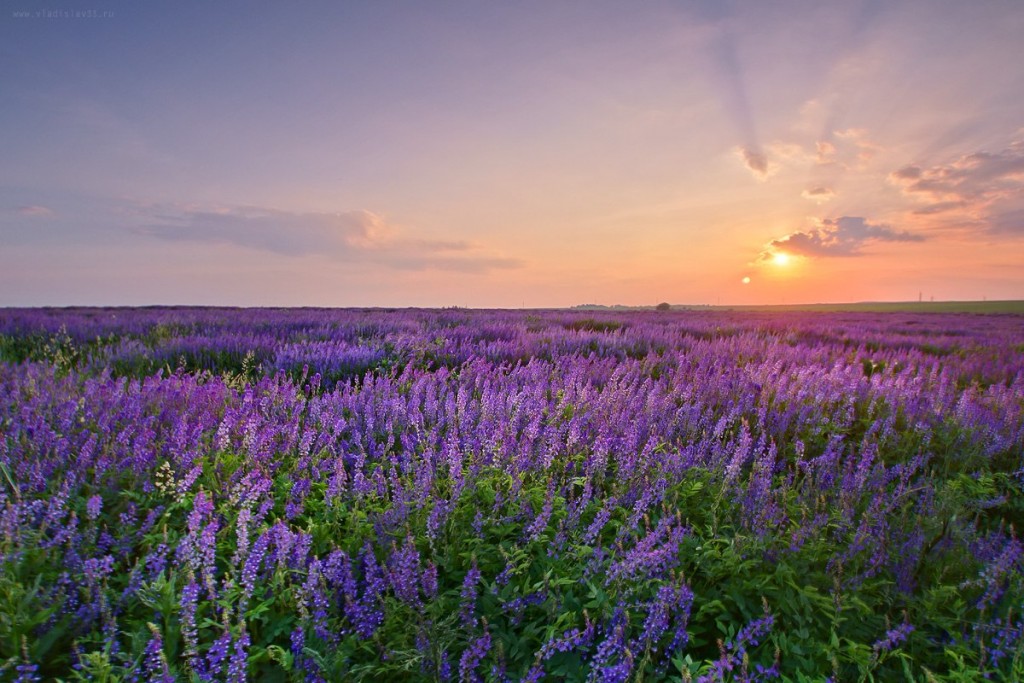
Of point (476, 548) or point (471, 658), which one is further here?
point (476, 548)

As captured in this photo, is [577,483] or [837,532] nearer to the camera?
[837,532]

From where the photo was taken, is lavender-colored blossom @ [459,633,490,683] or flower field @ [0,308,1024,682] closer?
lavender-colored blossom @ [459,633,490,683]

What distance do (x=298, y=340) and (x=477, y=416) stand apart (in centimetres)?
534

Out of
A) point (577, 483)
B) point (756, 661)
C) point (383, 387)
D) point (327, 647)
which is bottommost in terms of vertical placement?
point (756, 661)

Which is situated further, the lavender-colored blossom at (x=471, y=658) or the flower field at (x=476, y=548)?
the flower field at (x=476, y=548)

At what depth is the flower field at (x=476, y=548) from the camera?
1.59m

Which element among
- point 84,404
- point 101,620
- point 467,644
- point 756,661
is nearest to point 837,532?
point 756,661

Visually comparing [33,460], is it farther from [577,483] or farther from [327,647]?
[577,483]

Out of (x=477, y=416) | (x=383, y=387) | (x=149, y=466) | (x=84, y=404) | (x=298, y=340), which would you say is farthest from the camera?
(x=298, y=340)

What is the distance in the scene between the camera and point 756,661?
1.71 metres

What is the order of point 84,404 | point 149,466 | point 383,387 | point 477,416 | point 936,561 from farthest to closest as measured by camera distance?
point 383,387
point 477,416
point 84,404
point 149,466
point 936,561

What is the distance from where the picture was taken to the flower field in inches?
62.6

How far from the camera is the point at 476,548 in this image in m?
2.05

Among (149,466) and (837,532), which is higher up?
(149,466)
